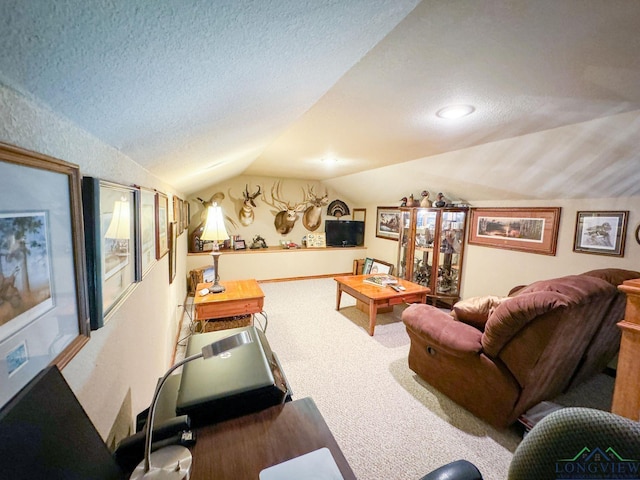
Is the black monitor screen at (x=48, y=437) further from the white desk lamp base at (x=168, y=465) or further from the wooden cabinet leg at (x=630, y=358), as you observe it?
the wooden cabinet leg at (x=630, y=358)

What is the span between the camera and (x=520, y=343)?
5.29 ft

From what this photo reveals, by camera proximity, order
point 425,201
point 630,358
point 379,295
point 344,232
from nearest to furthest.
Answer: point 630,358, point 379,295, point 425,201, point 344,232

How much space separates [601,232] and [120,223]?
393 cm

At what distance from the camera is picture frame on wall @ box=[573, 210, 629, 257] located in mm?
2463

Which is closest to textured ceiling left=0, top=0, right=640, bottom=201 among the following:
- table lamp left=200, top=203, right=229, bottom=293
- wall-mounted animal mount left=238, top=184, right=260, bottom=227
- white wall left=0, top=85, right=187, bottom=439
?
white wall left=0, top=85, right=187, bottom=439

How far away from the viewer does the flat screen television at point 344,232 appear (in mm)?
6070

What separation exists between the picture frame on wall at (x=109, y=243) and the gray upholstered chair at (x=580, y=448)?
120 cm

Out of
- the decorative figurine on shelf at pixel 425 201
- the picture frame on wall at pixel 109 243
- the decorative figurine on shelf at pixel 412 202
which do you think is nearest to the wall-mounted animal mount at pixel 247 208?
the decorative figurine on shelf at pixel 412 202

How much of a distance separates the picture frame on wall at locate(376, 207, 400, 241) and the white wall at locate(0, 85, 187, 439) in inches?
176

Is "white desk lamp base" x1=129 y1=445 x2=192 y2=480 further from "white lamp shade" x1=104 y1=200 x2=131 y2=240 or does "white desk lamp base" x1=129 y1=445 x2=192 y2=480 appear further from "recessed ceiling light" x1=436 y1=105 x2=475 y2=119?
"recessed ceiling light" x1=436 y1=105 x2=475 y2=119

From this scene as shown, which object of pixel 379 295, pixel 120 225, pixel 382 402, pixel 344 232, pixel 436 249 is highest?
pixel 120 225

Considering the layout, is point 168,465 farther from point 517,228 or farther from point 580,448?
point 517,228

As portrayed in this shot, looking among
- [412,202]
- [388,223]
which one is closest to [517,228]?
[412,202]

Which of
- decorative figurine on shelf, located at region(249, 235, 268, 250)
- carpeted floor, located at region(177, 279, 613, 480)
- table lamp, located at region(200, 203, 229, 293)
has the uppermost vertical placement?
table lamp, located at region(200, 203, 229, 293)
